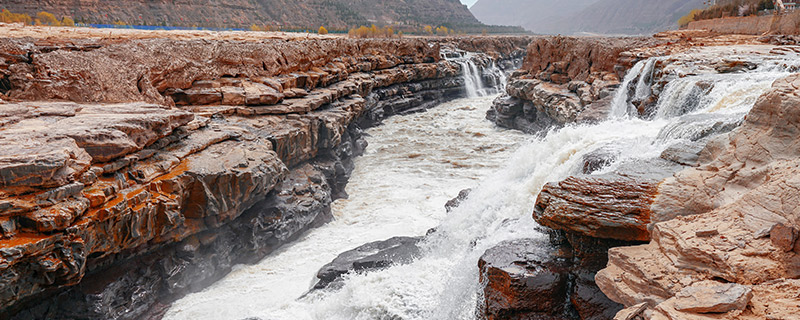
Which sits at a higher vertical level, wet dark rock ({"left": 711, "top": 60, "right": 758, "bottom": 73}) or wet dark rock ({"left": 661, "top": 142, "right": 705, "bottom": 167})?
wet dark rock ({"left": 711, "top": 60, "right": 758, "bottom": 73})

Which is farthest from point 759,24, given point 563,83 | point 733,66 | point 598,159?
point 598,159

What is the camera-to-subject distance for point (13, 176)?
6914 mm

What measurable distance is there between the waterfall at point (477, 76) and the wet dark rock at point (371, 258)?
24984 mm

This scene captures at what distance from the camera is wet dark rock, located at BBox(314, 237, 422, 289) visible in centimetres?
977

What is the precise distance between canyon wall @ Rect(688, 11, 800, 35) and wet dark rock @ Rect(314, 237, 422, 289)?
54.9 feet

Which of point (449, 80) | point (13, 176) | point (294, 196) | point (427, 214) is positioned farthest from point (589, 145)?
point (449, 80)

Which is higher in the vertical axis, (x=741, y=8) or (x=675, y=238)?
(x=741, y=8)

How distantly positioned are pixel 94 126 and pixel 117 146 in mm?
633

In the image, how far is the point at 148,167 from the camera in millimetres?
9336

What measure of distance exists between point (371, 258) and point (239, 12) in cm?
6091

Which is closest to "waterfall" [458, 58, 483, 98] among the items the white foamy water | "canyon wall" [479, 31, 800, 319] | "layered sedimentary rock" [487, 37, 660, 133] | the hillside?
the white foamy water

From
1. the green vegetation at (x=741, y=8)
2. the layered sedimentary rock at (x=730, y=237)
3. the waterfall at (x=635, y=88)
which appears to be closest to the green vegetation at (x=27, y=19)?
the waterfall at (x=635, y=88)

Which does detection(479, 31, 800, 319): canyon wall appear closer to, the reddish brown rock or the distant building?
the reddish brown rock

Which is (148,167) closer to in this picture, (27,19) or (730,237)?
(730,237)
